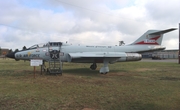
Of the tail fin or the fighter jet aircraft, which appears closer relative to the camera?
the fighter jet aircraft

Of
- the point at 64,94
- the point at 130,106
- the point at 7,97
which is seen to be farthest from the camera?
the point at 64,94

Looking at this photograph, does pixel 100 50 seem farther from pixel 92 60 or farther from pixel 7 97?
pixel 7 97

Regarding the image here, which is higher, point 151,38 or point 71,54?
point 151,38

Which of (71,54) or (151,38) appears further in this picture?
(151,38)

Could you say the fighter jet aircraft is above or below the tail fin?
below

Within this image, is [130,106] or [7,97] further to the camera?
[7,97]

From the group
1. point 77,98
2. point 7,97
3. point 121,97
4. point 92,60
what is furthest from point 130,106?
point 92,60

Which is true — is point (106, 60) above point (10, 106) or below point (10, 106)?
above

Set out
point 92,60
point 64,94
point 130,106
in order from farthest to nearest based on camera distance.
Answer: point 92,60 → point 64,94 → point 130,106

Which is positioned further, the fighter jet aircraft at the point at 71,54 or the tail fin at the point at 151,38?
the tail fin at the point at 151,38

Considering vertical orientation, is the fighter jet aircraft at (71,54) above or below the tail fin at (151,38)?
below

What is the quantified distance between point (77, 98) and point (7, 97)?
240cm

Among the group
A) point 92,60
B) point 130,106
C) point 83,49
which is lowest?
point 130,106

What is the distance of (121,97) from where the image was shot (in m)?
6.12
